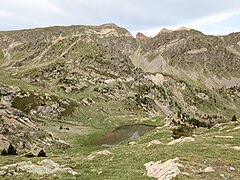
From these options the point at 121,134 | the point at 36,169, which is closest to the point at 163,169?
the point at 36,169

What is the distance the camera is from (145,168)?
38594 millimetres

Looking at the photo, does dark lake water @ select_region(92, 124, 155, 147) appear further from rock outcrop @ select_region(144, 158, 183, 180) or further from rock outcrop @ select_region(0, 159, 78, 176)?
rock outcrop @ select_region(144, 158, 183, 180)

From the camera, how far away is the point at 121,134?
468 ft

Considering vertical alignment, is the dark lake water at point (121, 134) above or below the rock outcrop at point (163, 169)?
below

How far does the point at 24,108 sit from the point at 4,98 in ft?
38.9

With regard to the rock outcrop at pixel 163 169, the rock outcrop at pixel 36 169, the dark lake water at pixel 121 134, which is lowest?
the dark lake water at pixel 121 134

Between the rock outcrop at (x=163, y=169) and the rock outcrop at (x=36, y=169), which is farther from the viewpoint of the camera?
the rock outcrop at (x=36, y=169)

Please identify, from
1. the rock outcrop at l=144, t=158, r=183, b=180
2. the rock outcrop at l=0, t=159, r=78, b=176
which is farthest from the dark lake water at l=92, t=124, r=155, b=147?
the rock outcrop at l=144, t=158, r=183, b=180

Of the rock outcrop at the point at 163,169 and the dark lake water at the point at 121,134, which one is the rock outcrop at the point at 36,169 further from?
the dark lake water at the point at 121,134

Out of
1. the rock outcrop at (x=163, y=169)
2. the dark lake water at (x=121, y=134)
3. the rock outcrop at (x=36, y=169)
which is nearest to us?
the rock outcrop at (x=163, y=169)

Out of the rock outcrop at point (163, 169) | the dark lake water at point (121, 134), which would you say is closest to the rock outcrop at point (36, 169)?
the rock outcrop at point (163, 169)

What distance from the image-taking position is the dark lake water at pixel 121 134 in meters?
120

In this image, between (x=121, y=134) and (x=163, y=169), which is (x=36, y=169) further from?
(x=121, y=134)

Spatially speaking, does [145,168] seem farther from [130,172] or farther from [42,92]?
[42,92]
